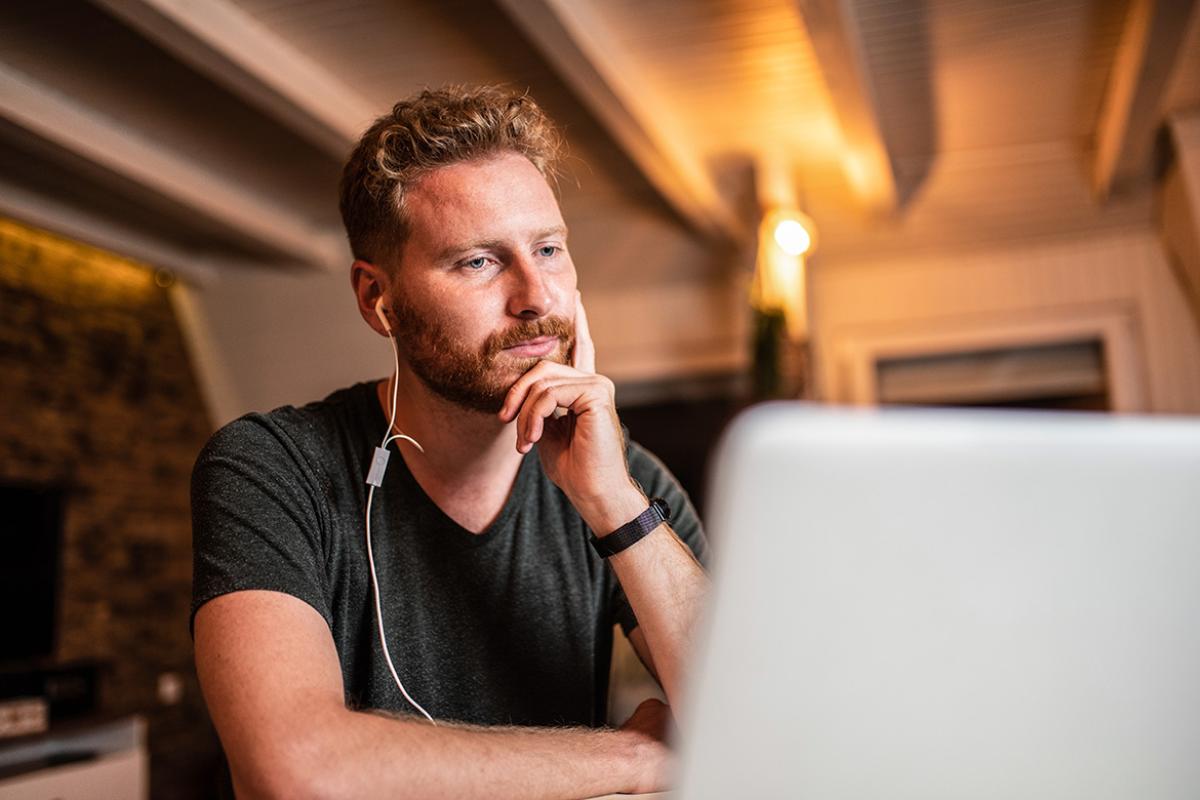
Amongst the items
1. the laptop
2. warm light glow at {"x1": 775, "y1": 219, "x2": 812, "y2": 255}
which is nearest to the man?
the laptop

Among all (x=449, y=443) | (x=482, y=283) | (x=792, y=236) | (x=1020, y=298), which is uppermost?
(x=792, y=236)

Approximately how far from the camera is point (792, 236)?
469cm

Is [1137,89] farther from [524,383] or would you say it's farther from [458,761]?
[458,761]

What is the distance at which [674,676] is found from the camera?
1.22m

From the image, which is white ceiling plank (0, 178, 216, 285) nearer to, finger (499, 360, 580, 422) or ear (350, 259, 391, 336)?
ear (350, 259, 391, 336)

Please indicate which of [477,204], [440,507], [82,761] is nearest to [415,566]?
[440,507]

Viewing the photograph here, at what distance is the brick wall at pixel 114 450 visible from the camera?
481cm

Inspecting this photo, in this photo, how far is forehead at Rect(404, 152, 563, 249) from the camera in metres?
1.40

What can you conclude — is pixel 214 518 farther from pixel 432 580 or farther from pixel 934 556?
pixel 934 556

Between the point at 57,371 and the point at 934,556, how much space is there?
5.24m

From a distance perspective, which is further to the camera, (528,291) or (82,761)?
(82,761)

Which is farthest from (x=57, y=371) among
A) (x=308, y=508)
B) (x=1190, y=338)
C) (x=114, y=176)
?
(x=1190, y=338)

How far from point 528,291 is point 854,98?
2.60m

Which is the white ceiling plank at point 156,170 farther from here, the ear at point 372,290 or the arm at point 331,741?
the arm at point 331,741
